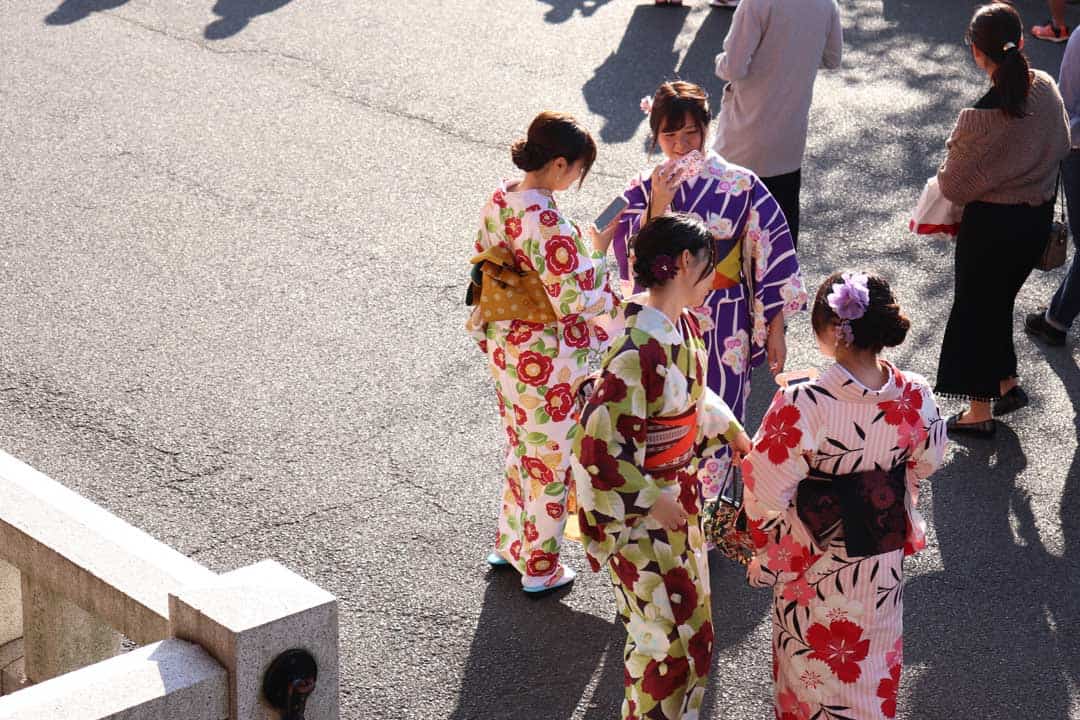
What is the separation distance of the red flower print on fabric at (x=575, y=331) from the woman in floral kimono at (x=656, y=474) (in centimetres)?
87

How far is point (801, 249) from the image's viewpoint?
7324mm

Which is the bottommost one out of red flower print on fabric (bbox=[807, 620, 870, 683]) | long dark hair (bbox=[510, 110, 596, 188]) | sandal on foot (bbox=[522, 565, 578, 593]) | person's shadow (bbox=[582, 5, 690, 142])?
person's shadow (bbox=[582, 5, 690, 142])

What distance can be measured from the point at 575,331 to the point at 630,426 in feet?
3.66

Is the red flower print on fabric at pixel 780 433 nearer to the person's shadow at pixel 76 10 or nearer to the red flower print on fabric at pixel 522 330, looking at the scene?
the red flower print on fabric at pixel 522 330

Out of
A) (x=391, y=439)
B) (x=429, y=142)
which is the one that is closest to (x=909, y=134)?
(x=429, y=142)

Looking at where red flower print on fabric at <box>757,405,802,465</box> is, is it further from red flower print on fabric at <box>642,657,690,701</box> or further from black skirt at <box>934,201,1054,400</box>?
black skirt at <box>934,201,1054,400</box>

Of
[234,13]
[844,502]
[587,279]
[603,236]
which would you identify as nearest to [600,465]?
[844,502]

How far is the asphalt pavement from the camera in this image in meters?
4.55

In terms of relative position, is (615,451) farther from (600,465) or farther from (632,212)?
(632,212)

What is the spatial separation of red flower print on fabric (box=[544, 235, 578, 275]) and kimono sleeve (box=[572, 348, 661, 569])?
902 millimetres

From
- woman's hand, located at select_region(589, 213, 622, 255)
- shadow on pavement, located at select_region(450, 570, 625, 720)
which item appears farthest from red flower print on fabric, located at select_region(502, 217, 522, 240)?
shadow on pavement, located at select_region(450, 570, 625, 720)

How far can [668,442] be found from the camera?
3586 millimetres

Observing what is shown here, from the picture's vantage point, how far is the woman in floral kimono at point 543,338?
434cm

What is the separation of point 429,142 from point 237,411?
11.5 feet
